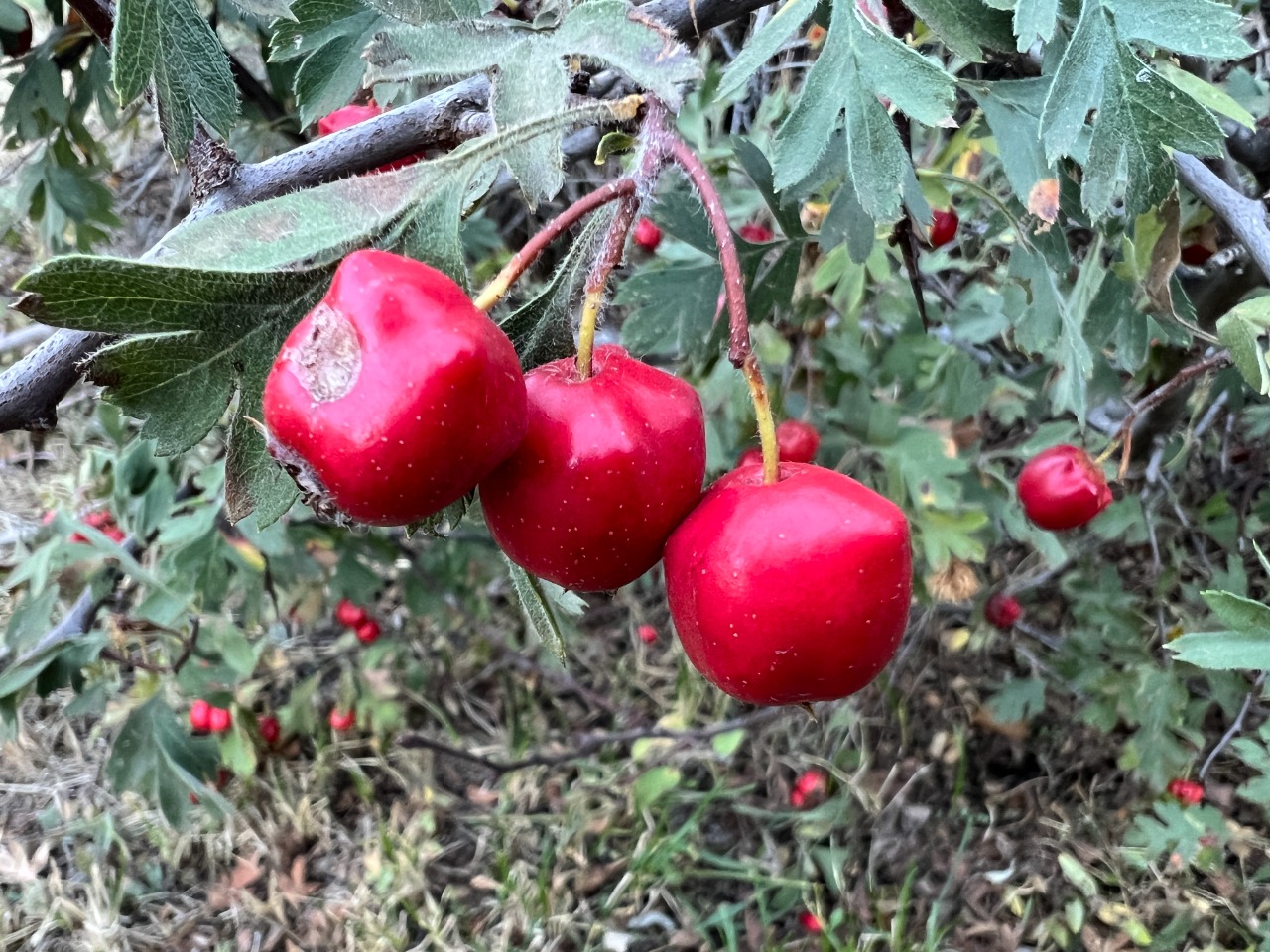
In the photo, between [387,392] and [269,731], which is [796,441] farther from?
[269,731]

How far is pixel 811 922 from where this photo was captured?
94.1 inches

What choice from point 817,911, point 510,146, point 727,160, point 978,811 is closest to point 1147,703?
point 978,811

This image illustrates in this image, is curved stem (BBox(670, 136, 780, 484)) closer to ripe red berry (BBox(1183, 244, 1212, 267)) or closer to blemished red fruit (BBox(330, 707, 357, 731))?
ripe red berry (BBox(1183, 244, 1212, 267))

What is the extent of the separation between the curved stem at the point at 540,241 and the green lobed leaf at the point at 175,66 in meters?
0.35

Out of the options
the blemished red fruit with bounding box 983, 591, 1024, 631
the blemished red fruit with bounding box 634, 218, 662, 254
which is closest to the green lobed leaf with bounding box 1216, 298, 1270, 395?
the blemished red fruit with bounding box 634, 218, 662, 254

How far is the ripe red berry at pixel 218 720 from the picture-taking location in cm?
256

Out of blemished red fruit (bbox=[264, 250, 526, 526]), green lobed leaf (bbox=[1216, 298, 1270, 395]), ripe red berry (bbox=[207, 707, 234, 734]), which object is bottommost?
ripe red berry (bbox=[207, 707, 234, 734])

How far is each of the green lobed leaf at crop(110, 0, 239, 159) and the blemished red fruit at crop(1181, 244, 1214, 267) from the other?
5.34 ft

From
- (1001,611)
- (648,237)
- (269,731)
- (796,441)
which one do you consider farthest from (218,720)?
(1001,611)

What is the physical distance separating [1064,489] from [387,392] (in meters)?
1.47

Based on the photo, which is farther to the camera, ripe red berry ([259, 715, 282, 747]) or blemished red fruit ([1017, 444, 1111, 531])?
ripe red berry ([259, 715, 282, 747])

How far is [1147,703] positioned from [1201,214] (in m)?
1.11

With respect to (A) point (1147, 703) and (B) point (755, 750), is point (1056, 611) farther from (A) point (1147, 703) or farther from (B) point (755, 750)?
(B) point (755, 750)

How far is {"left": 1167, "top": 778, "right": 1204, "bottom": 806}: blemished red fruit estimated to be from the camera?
227 centimetres
